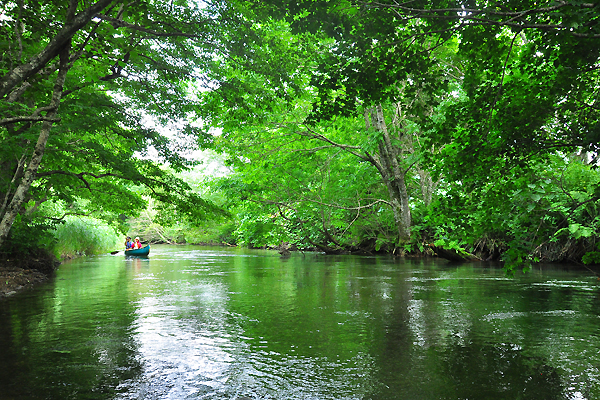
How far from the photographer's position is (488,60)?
18.5ft

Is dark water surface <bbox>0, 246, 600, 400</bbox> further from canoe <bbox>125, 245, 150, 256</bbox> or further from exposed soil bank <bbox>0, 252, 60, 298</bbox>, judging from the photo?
canoe <bbox>125, 245, 150, 256</bbox>

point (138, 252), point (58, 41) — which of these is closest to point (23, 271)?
point (58, 41)

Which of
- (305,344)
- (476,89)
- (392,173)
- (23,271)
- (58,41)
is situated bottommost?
(305,344)

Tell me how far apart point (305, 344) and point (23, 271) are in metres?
10.8

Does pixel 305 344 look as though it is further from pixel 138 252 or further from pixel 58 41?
pixel 138 252

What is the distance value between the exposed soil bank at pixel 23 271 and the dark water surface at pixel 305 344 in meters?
1.33

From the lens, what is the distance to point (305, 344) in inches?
209

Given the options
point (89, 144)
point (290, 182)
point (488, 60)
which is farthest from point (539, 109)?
point (290, 182)

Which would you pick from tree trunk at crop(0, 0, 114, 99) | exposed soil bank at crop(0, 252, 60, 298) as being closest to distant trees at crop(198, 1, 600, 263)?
tree trunk at crop(0, 0, 114, 99)

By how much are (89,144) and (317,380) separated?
31.8ft

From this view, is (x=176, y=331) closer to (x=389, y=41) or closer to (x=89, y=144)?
(x=389, y=41)

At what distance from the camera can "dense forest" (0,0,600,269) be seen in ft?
16.9

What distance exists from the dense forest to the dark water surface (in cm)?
137

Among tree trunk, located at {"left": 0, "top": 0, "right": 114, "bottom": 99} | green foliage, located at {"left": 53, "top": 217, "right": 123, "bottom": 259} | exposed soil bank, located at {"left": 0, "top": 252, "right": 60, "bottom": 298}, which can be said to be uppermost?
tree trunk, located at {"left": 0, "top": 0, "right": 114, "bottom": 99}
